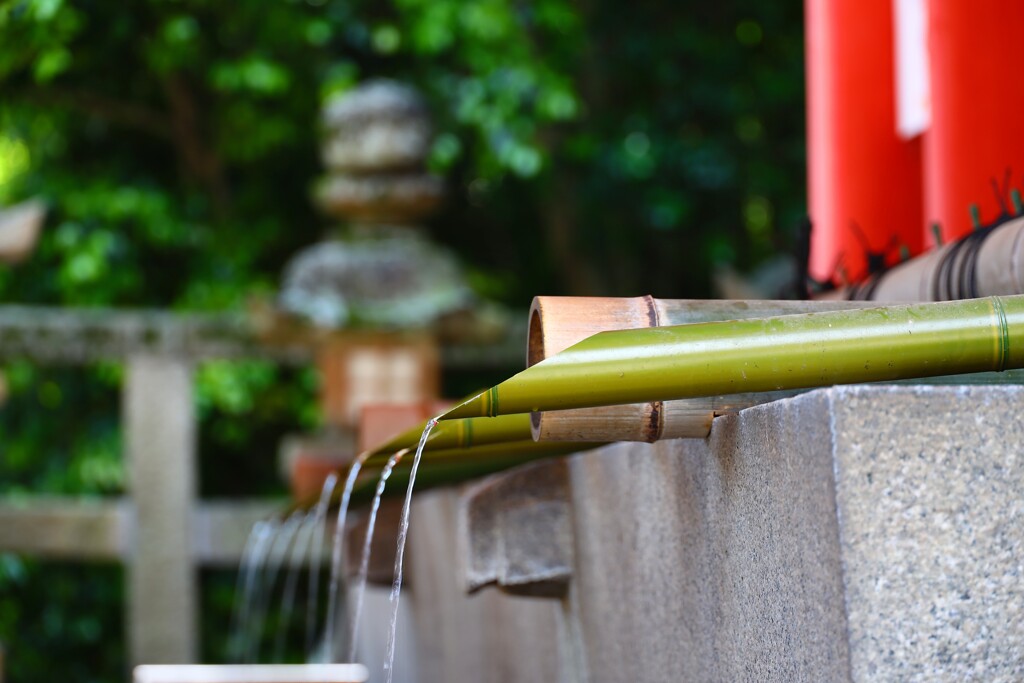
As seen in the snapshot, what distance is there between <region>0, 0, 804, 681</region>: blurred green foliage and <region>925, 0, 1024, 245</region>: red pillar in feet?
13.1

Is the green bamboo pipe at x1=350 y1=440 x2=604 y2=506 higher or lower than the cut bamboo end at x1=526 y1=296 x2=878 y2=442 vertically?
lower

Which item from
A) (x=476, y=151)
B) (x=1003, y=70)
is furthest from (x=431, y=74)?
(x=1003, y=70)

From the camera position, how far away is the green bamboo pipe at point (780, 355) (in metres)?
1.35

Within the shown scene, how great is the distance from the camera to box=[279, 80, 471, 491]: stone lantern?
5617mm

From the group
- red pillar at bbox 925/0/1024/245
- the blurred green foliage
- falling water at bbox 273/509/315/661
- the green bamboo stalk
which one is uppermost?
the blurred green foliage

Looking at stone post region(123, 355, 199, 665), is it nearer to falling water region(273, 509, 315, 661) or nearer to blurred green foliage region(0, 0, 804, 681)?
falling water region(273, 509, 315, 661)

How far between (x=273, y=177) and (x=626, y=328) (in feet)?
24.8

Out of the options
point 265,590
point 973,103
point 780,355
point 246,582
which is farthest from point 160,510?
point 780,355

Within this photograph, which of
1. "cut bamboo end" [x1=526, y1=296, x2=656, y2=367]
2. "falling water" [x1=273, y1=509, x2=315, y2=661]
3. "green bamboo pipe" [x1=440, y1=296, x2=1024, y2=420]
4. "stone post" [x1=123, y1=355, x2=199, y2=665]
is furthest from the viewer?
"falling water" [x1=273, y1=509, x2=315, y2=661]

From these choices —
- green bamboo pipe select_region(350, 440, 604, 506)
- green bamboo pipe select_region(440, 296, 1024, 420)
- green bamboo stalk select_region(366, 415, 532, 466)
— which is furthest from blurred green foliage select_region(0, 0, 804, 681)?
green bamboo pipe select_region(440, 296, 1024, 420)

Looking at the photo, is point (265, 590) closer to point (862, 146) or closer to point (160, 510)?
point (160, 510)

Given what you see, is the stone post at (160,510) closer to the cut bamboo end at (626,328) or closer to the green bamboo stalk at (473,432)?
the green bamboo stalk at (473,432)

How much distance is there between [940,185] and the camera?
315 centimetres

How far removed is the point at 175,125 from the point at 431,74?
2.06 m
